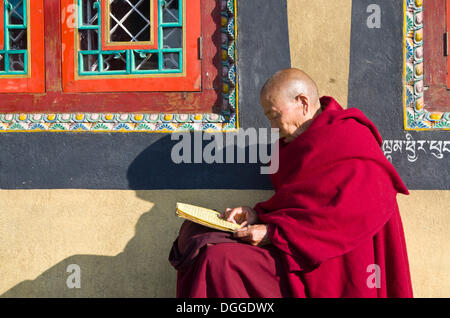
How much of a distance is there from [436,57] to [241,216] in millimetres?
1599

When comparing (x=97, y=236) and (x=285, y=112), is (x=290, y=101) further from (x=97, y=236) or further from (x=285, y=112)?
(x=97, y=236)

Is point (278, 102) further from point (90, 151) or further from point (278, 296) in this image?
point (90, 151)

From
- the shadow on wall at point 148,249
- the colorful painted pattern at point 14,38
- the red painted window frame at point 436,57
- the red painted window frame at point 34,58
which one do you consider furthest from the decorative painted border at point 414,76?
the colorful painted pattern at point 14,38

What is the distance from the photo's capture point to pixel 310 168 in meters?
2.22

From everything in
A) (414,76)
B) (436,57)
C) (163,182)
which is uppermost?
(436,57)

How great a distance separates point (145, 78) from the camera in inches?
119

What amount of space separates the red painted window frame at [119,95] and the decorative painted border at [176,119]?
4 centimetres

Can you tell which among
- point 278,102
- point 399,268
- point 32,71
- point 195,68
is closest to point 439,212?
point 399,268

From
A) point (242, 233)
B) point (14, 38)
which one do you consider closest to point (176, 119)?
point (242, 233)

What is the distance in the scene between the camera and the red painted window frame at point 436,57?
2875 mm

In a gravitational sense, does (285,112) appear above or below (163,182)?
above

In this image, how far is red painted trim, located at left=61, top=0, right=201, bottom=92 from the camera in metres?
3.00

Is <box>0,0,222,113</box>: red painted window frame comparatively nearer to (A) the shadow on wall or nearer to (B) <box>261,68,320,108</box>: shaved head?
(A) the shadow on wall

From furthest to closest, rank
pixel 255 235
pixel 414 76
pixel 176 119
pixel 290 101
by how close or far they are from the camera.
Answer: pixel 176 119 < pixel 414 76 < pixel 290 101 < pixel 255 235
